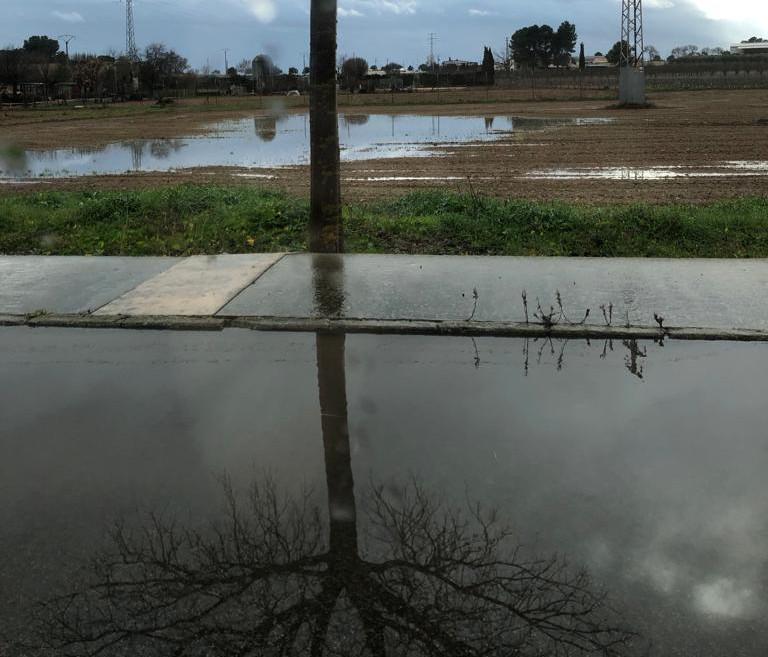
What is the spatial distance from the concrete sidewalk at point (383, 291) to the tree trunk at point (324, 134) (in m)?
0.45

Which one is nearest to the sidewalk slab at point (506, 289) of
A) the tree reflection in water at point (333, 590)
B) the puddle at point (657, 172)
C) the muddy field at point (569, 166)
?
the tree reflection in water at point (333, 590)

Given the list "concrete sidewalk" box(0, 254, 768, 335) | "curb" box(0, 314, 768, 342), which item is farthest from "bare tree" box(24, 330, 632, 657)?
"concrete sidewalk" box(0, 254, 768, 335)

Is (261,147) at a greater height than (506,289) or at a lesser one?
greater

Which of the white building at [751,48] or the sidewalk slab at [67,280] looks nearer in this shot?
the sidewalk slab at [67,280]

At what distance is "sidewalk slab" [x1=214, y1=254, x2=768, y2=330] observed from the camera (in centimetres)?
663

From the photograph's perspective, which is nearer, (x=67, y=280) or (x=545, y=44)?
(x=67, y=280)

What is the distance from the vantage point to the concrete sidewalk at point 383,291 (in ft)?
21.6

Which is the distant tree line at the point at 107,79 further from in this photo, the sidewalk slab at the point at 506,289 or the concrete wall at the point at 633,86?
the sidewalk slab at the point at 506,289

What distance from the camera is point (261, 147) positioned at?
34250 millimetres

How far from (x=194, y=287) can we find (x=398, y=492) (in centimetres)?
440

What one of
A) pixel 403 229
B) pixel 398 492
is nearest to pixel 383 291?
pixel 403 229

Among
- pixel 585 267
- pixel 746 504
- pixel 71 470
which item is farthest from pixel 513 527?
pixel 585 267

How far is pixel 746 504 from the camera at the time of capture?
3.85 metres

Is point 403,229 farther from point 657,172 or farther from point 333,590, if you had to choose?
point 657,172
